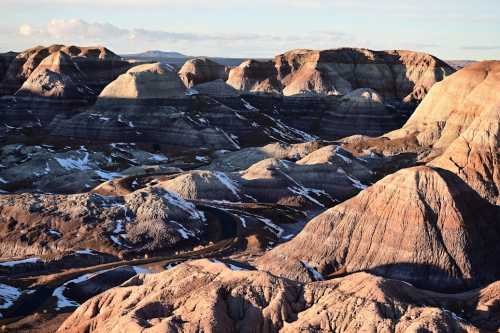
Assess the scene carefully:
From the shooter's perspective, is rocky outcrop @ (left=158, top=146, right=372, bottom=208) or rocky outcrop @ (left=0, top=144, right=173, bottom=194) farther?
rocky outcrop @ (left=0, top=144, right=173, bottom=194)

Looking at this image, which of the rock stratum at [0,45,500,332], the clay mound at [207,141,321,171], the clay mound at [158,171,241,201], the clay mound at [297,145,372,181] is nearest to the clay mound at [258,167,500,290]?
the rock stratum at [0,45,500,332]

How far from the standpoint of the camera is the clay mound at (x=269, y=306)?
46.5 m

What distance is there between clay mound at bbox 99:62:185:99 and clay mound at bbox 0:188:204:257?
268 ft

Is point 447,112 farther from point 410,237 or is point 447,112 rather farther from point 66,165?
point 410,237

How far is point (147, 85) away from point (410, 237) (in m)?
114

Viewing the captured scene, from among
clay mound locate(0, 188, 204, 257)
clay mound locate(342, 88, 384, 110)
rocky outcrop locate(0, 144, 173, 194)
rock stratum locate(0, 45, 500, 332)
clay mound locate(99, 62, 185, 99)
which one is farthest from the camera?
clay mound locate(342, 88, 384, 110)

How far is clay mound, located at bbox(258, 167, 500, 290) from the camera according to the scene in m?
66.6

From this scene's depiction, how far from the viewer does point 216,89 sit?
632 feet

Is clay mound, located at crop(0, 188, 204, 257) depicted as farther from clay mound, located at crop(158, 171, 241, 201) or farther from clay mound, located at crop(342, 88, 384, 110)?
clay mound, located at crop(342, 88, 384, 110)

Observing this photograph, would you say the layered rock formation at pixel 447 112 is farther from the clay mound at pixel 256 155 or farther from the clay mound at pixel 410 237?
the clay mound at pixel 410 237

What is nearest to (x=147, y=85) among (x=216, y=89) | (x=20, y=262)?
(x=216, y=89)

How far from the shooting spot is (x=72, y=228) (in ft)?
281

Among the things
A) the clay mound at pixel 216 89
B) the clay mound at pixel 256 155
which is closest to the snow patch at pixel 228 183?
the clay mound at pixel 256 155

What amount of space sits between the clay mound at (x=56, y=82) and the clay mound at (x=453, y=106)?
80998 millimetres
